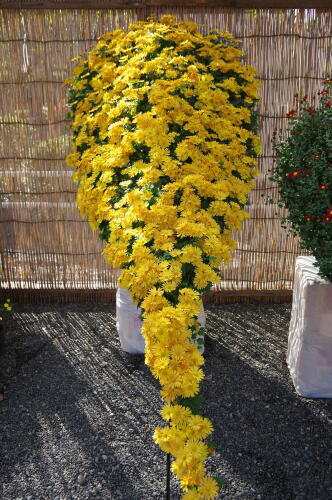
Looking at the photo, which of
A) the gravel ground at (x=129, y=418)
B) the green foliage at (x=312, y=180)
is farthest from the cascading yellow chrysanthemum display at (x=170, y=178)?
the gravel ground at (x=129, y=418)

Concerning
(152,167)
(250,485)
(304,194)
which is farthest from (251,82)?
(250,485)

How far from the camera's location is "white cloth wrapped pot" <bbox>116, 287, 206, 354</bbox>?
2994mm

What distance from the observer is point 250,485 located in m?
2.17

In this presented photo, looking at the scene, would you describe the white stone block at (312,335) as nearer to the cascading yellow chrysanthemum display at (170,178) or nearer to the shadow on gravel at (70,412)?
the cascading yellow chrysanthemum display at (170,178)

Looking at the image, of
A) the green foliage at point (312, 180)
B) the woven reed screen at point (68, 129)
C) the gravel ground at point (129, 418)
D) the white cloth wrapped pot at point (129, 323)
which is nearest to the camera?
the gravel ground at point (129, 418)

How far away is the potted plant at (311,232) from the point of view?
234cm

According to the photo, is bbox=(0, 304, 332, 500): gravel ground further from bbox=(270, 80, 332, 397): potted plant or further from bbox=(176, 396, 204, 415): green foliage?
bbox=(176, 396, 204, 415): green foliage

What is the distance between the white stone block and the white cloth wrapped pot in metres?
0.59

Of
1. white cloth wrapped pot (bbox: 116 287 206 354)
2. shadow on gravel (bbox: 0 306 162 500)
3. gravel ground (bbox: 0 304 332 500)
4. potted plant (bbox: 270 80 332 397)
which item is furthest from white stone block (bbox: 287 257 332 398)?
shadow on gravel (bbox: 0 306 162 500)

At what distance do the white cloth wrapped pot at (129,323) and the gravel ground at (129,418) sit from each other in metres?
0.08

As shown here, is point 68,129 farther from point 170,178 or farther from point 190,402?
point 190,402

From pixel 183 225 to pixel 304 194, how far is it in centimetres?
100

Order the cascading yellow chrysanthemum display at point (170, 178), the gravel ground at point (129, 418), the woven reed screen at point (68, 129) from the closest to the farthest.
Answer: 1. the cascading yellow chrysanthemum display at point (170, 178)
2. the gravel ground at point (129, 418)
3. the woven reed screen at point (68, 129)

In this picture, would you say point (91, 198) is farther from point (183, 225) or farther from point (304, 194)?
point (304, 194)
